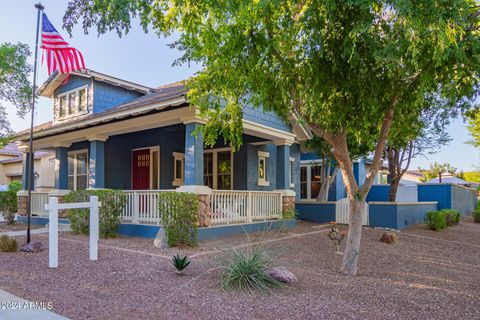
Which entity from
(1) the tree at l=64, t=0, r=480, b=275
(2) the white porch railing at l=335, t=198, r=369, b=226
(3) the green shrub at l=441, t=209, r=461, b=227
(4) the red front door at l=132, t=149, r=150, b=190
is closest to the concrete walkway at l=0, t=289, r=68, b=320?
(1) the tree at l=64, t=0, r=480, b=275

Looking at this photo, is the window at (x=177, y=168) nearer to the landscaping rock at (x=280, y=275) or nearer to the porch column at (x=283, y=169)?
the porch column at (x=283, y=169)

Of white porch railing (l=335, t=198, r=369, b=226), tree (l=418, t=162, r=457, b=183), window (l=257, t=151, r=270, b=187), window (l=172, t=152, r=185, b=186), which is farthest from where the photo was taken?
tree (l=418, t=162, r=457, b=183)

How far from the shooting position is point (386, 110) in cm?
687

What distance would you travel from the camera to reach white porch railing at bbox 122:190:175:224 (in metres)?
10.6

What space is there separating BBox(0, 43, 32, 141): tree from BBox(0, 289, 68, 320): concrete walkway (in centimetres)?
972

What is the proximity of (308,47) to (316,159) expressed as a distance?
501 inches

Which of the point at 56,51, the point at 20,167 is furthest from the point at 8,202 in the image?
the point at 20,167

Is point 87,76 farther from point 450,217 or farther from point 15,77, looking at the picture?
point 450,217

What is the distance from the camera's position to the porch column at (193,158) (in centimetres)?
980

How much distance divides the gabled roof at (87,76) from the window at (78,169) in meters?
3.03

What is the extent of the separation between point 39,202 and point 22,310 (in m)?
12.2

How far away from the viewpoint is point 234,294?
17.2ft

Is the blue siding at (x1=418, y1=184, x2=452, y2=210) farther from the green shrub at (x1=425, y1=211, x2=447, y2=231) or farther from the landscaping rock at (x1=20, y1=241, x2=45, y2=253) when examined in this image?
the landscaping rock at (x1=20, y1=241, x2=45, y2=253)

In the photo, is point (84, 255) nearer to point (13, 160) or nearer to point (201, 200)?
point (201, 200)
